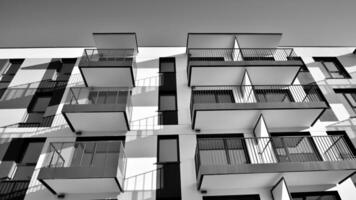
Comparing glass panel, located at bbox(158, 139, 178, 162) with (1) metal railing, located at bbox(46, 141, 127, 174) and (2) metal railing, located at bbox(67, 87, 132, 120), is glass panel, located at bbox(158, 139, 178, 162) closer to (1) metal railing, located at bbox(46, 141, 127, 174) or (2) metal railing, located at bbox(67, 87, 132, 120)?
(1) metal railing, located at bbox(46, 141, 127, 174)

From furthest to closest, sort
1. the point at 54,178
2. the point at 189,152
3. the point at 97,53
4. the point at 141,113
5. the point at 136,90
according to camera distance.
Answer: the point at 97,53 → the point at 136,90 → the point at 141,113 → the point at 189,152 → the point at 54,178

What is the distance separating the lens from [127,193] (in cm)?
957

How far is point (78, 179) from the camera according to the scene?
884 cm

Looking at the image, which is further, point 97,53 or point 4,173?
point 97,53

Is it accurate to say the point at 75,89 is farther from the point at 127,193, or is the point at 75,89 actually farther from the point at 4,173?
the point at 127,193

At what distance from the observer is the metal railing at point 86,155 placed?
10.1 meters

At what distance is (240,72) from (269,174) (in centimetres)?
612

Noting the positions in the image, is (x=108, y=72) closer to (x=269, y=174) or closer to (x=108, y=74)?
(x=108, y=74)

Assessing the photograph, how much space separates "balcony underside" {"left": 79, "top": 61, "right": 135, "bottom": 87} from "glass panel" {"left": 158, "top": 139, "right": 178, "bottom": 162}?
158 inches

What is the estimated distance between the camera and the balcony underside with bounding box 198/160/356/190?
8.96m

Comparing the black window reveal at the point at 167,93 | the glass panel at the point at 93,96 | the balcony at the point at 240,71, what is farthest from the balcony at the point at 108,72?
the balcony at the point at 240,71

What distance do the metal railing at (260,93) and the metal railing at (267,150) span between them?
2591 millimetres

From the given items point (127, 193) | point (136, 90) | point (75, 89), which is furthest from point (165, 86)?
point (127, 193)

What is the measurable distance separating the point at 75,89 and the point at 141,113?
410 centimetres
